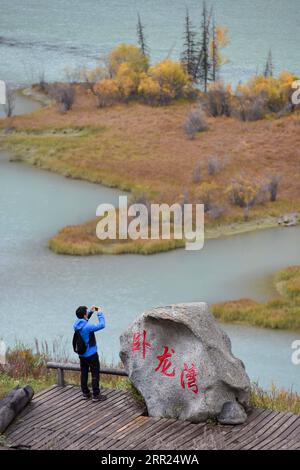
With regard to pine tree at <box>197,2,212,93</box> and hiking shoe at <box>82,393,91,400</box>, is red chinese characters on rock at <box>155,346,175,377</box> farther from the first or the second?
pine tree at <box>197,2,212,93</box>

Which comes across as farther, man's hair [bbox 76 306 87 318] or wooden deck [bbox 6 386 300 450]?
man's hair [bbox 76 306 87 318]

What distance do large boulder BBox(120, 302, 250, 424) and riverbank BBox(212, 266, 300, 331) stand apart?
14507 mm

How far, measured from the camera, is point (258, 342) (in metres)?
31.0

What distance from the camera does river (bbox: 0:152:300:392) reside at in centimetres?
3102

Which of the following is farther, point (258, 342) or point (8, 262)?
point (8, 262)

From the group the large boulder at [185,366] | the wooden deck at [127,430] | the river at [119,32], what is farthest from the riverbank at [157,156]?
the large boulder at [185,366]

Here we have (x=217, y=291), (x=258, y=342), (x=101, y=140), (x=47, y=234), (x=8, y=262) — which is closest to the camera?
(x=258, y=342)

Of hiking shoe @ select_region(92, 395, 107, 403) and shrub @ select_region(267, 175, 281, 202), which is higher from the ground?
shrub @ select_region(267, 175, 281, 202)

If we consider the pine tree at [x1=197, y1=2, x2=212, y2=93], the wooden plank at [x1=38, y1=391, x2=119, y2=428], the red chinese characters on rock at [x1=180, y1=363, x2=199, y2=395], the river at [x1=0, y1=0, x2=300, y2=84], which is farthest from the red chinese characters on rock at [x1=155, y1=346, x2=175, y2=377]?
the river at [x1=0, y1=0, x2=300, y2=84]

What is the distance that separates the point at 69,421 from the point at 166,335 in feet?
6.11

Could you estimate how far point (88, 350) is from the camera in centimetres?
1827

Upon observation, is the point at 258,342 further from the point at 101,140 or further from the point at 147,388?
the point at 101,140

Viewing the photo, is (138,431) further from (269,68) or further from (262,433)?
(269,68)
